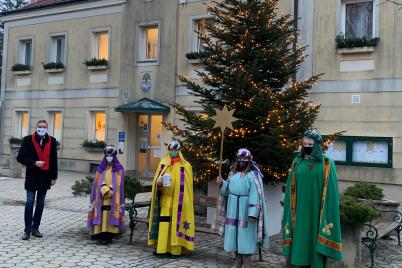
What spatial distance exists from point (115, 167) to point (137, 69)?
12.3 metres

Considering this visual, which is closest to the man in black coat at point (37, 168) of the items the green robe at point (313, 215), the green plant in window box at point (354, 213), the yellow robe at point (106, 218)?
the yellow robe at point (106, 218)

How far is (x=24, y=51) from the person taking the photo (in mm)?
25484

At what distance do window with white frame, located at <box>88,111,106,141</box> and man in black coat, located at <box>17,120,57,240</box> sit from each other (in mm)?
13046

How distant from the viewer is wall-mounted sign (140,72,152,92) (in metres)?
20.4

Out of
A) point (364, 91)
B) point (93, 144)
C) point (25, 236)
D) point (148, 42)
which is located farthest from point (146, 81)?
point (25, 236)

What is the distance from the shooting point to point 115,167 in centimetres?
895

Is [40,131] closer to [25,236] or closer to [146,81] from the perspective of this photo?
[25,236]

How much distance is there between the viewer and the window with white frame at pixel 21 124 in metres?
25.2

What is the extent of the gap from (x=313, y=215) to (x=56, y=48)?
20.1 metres

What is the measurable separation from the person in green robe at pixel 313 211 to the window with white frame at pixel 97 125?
16506 mm

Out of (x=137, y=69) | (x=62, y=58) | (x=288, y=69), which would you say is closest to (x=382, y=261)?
(x=288, y=69)

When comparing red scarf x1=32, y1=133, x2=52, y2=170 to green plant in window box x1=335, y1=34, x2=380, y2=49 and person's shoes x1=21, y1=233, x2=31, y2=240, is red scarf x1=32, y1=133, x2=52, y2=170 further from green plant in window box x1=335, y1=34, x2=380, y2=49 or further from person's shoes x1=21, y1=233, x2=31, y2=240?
green plant in window box x1=335, y1=34, x2=380, y2=49

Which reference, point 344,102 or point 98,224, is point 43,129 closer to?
point 98,224

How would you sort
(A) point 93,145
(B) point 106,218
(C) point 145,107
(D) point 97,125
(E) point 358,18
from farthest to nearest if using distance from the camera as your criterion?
(D) point 97,125 → (A) point 93,145 → (C) point 145,107 → (E) point 358,18 → (B) point 106,218
